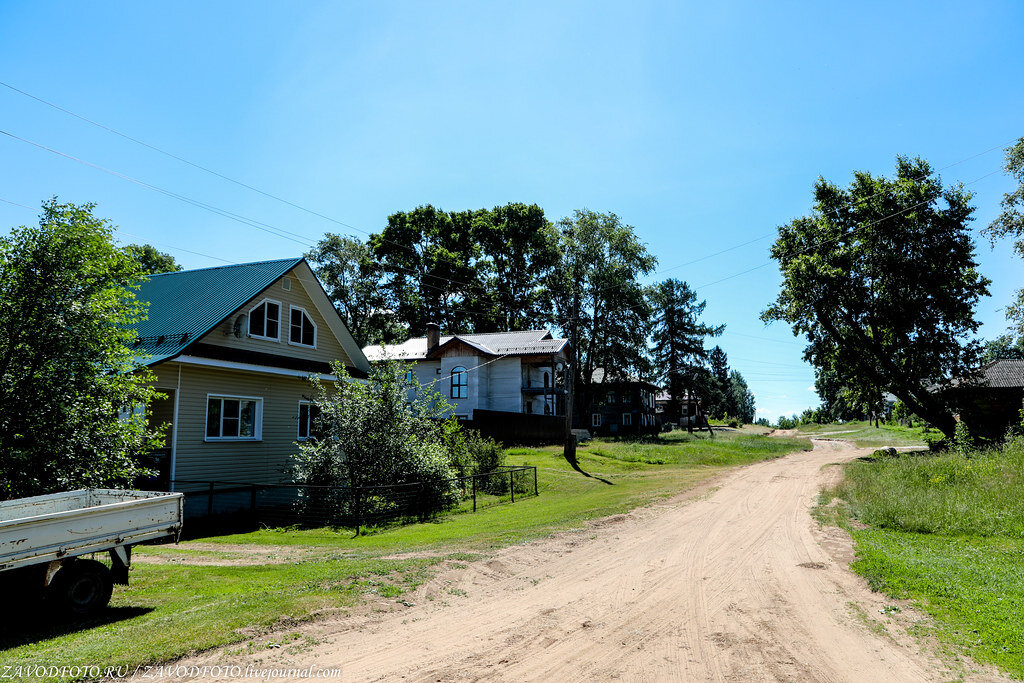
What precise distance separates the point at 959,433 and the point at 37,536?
30.9 meters

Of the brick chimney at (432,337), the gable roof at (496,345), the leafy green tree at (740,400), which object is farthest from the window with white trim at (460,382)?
the leafy green tree at (740,400)

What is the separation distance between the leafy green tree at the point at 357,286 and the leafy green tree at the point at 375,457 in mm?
39509

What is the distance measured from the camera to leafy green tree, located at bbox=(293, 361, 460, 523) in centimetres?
1526

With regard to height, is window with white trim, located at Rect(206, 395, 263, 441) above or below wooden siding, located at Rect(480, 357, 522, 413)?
below

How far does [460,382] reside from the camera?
40.0 metres

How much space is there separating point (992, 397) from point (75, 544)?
184ft

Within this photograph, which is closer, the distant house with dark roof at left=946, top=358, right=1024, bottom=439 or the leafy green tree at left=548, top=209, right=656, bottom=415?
the distant house with dark roof at left=946, top=358, right=1024, bottom=439

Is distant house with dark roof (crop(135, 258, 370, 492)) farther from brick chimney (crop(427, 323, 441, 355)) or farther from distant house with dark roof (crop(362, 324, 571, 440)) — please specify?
brick chimney (crop(427, 323, 441, 355))

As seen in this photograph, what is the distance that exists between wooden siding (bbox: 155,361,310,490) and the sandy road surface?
34.4 ft

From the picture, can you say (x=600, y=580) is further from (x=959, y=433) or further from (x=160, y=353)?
(x=959, y=433)

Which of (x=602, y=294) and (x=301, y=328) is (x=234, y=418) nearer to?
(x=301, y=328)

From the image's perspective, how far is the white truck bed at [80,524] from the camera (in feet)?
19.7

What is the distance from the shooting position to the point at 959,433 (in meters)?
24.6

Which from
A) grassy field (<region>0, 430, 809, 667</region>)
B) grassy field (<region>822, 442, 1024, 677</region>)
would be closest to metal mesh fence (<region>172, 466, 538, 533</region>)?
grassy field (<region>0, 430, 809, 667</region>)
